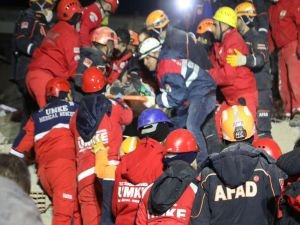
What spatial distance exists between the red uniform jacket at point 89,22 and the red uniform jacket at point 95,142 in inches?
89.0

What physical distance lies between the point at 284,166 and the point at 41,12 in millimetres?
6568

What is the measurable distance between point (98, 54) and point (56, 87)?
1.17 metres

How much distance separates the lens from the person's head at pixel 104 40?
10.0 metres

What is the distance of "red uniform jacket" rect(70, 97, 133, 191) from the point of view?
26.1 feet

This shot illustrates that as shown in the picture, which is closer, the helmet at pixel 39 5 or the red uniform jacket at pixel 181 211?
the red uniform jacket at pixel 181 211

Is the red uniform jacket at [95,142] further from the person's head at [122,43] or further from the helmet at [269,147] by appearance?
the person's head at [122,43]

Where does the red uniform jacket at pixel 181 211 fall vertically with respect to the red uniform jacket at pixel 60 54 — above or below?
below

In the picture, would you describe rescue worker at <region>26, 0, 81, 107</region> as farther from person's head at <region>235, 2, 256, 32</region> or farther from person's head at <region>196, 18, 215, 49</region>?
person's head at <region>235, 2, 256, 32</region>

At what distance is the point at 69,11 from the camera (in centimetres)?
1002

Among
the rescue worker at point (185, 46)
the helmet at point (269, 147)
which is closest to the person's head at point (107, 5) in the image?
the rescue worker at point (185, 46)

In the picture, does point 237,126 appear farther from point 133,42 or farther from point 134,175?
point 133,42

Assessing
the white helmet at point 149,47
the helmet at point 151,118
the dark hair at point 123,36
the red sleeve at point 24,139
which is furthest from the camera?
the dark hair at point 123,36

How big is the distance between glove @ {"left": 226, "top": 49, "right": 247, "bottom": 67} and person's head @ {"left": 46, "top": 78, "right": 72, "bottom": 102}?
2327mm

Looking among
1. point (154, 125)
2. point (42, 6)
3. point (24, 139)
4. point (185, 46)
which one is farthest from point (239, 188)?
point (42, 6)
